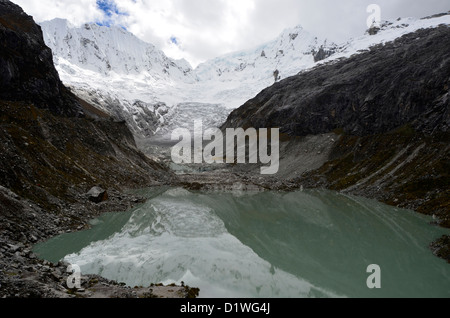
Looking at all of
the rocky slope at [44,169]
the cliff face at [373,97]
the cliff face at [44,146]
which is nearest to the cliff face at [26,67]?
the cliff face at [44,146]

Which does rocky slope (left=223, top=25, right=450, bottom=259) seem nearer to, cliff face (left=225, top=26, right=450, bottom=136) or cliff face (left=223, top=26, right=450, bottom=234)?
cliff face (left=223, top=26, right=450, bottom=234)

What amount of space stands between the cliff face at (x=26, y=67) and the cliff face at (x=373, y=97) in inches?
2705

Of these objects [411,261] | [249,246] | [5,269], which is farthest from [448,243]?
[5,269]

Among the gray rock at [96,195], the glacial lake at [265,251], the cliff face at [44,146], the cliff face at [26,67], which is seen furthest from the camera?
the cliff face at [26,67]

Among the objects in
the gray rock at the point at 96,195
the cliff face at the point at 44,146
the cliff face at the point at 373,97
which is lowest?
the gray rock at the point at 96,195

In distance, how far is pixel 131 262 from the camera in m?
21.0

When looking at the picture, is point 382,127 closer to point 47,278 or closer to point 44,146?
point 44,146

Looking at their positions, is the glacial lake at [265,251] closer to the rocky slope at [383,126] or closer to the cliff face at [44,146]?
the cliff face at [44,146]

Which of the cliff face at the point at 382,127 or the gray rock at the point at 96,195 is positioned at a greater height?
the cliff face at the point at 382,127

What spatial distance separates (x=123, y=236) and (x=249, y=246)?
11510 mm

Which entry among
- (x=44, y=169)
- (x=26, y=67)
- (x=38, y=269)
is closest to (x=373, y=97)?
(x=44, y=169)

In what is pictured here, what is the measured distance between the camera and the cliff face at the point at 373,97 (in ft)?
212
